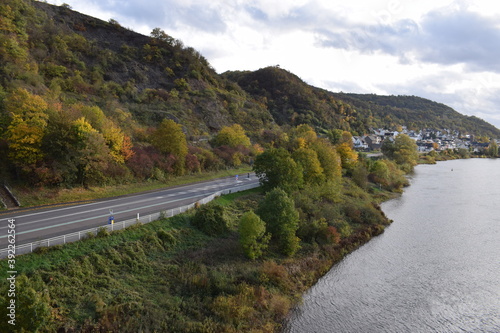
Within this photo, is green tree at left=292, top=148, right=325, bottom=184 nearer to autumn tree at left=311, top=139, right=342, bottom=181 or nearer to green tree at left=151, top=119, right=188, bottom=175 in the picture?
autumn tree at left=311, top=139, right=342, bottom=181

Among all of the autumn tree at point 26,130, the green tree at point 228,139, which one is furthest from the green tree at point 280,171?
the autumn tree at point 26,130

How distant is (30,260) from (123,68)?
70159mm

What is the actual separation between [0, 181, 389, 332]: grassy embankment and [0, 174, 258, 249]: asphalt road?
7.82ft

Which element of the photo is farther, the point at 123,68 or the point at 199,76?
the point at 199,76

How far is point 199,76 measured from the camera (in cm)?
8950

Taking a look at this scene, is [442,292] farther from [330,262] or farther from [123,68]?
[123,68]

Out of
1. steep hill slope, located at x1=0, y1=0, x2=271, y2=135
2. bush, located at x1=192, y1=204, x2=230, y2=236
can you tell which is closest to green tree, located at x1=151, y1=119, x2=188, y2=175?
bush, located at x1=192, y1=204, x2=230, y2=236

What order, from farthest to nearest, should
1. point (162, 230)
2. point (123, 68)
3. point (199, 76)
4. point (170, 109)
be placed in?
point (199, 76), point (123, 68), point (170, 109), point (162, 230)

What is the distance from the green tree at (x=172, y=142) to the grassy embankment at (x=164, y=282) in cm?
1526

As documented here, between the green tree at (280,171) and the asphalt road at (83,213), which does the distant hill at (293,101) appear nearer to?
the green tree at (280,171)

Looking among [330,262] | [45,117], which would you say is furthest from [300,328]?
[45,117]

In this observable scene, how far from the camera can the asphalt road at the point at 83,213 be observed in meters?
20.0

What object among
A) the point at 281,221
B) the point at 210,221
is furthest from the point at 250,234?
the point at 210,221

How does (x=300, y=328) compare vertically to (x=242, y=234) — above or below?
below
